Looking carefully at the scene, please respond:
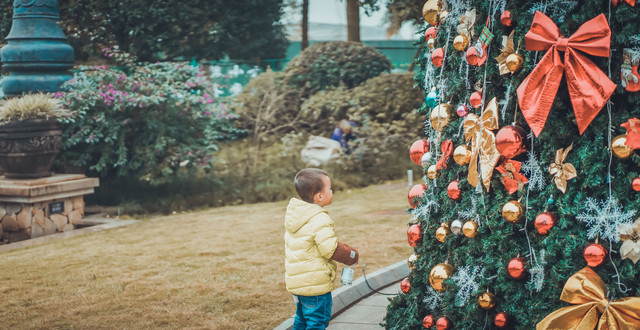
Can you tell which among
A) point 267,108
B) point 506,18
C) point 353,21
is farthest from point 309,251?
point 353,21

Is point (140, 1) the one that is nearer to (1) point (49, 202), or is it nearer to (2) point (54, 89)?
(2) point (54, 89)

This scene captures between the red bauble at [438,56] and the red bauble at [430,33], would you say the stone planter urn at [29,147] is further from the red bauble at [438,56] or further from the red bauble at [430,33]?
the red bauble at [438,56]

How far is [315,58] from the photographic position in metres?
15.1

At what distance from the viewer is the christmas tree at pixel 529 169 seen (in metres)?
2.85

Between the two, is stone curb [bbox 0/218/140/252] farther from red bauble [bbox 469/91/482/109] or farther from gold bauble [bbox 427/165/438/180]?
red bauble [bbox 469/91/482/109]

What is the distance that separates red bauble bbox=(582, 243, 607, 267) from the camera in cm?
283

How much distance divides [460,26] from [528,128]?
0.70m

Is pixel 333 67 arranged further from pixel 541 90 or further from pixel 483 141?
pixel 541 90

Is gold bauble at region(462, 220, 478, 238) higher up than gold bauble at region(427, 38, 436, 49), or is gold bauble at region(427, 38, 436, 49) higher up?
gold bauble at region(427, 38, 436, 49)

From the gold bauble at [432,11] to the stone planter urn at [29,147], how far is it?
6.95 metres

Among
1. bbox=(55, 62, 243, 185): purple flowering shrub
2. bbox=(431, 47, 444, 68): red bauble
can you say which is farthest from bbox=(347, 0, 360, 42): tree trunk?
bbox=(431, 47, 444, 68): red bauble

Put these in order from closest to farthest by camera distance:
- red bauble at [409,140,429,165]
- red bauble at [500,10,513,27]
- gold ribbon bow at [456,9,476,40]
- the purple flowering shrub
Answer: red bauble at [500,10,513,27] < gold ribbon bow at [456,9,476,40] < red bauble at [409,140,429,165] < the purple flowering shrub

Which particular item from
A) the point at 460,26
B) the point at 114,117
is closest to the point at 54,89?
the point at 114,117

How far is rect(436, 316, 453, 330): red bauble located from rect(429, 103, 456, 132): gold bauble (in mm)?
1021
